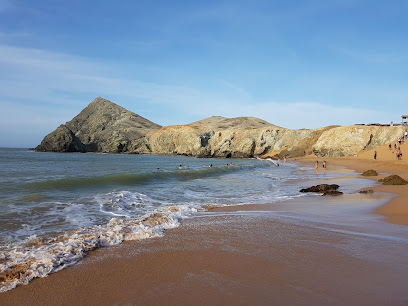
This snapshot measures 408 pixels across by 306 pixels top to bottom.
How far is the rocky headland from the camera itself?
48719 millimetres

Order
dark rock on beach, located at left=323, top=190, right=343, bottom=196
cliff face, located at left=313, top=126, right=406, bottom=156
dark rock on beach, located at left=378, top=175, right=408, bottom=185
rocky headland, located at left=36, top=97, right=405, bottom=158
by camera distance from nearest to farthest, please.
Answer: dark rock on beach, located at left=323, top=190, right=343, bottom=196, dark rock on beach, located at left=378, top=175, right=408, bottom=185, cliff face, located at left=313, top=126, right=406, bottom=156, rocky headland, located at left=36, top=97, right=405, bottom=158

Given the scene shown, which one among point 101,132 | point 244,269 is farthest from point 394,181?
point 101,132

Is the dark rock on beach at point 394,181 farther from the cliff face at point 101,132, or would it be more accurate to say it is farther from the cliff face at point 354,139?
the cliff face at point 101,132

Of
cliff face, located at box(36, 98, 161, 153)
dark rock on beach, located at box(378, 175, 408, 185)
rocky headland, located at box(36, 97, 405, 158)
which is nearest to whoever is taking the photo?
dark rock on beach, located at box(378, 175, 408, 185)

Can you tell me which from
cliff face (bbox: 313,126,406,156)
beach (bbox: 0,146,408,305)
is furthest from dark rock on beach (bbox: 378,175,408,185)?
cliff face (bbox: 313,126,406,156)

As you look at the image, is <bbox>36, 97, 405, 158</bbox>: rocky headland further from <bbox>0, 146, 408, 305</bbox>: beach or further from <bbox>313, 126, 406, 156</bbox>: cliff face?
<bbox>0, 146, 408, 305</bbox>: beach

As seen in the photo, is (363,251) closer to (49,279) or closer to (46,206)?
(49,279)

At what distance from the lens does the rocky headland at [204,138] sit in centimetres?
4872

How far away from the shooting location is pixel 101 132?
3787 inches

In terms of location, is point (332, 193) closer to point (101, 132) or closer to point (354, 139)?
point (354, 139)

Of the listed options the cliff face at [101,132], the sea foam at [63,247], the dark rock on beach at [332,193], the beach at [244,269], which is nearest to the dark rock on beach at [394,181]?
the dark rock on beach at [332,193]

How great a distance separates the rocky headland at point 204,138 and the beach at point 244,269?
47.3m

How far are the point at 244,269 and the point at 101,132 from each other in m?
99.2

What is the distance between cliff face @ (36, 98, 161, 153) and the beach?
3003 inches
